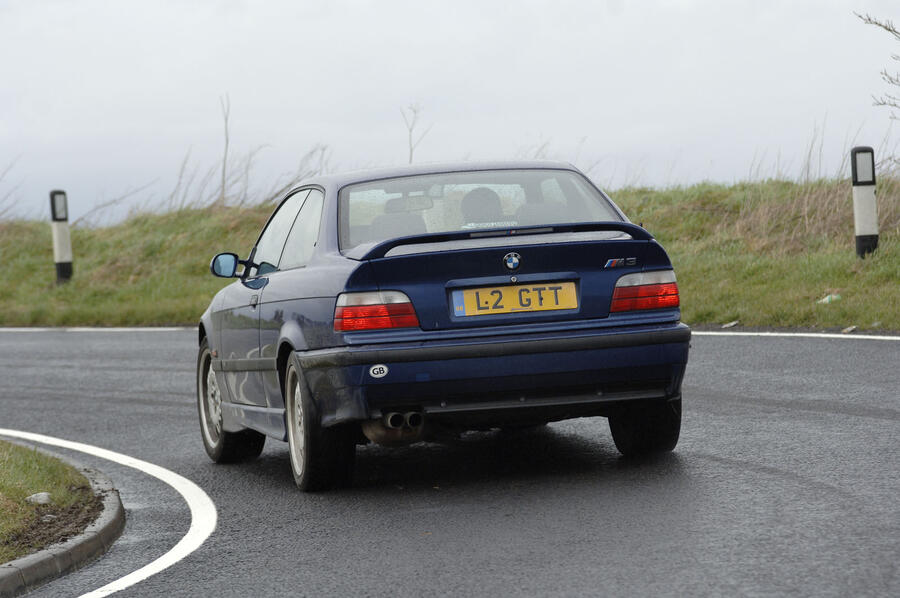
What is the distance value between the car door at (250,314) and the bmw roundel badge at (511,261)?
1.68 m

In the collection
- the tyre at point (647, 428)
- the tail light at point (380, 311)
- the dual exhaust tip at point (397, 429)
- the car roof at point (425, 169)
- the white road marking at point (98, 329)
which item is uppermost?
the car roof at point (425, 169)

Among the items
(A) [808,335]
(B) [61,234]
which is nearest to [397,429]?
(A) [808,335]

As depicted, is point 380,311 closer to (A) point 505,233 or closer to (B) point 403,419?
(B) point 403,419

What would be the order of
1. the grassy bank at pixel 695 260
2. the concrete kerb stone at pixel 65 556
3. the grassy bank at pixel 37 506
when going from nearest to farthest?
the concrete kerb stone at pixel 65 556, the grassy bank at pixel 37 506, the grassy bank at pixel 695 260

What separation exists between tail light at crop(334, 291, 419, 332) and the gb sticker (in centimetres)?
18

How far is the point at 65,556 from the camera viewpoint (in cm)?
579

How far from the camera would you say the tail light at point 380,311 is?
6500mm

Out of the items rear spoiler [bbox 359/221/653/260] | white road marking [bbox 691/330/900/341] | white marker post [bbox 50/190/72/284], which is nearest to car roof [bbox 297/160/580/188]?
rear spoiler [bbox 359/221/653/260]

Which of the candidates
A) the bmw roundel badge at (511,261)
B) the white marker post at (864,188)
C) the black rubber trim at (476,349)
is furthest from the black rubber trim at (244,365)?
the white marker post at (864,188)

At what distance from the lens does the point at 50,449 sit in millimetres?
9562

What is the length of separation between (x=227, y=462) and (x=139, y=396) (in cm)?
360

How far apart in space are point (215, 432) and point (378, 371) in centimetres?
266

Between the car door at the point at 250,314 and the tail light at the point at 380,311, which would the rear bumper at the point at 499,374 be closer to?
the tail light at the point at 380,311

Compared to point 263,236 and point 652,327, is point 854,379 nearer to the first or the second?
point 652,327
